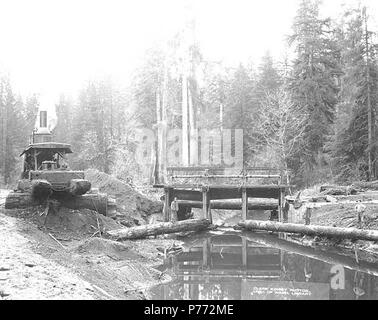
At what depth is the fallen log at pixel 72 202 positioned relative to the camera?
14.5 m

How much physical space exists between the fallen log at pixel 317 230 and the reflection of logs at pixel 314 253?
44 centimetres

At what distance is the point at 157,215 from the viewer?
23016 mm

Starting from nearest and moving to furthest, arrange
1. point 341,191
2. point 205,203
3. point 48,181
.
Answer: point 48,181, point 205,203, point 341,191

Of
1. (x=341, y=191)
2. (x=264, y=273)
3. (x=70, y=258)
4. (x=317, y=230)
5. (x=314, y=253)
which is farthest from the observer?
(x=341, y=191)

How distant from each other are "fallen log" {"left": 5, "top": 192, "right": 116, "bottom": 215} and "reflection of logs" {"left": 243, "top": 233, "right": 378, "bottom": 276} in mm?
5972

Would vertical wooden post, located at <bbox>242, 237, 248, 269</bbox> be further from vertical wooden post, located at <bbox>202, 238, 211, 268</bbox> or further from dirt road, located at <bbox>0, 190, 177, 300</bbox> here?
dirt road, located at <bbox>0, 190, 177, 300</bbox>

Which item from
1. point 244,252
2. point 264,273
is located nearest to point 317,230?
point 244,252

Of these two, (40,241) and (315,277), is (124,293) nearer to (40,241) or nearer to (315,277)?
(40,241)

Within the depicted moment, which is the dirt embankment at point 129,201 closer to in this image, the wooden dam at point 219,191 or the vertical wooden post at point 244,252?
the wooden dam at point 219,191

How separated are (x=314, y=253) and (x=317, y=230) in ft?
4.03

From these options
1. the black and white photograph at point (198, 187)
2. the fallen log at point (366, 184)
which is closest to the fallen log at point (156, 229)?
the black and white photograph at point (198, 187)

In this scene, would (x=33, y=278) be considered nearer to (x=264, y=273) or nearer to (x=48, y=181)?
(x=264, y=273)

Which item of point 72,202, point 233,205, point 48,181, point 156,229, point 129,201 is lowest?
point 156,229

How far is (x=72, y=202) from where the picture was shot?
15547 mm
